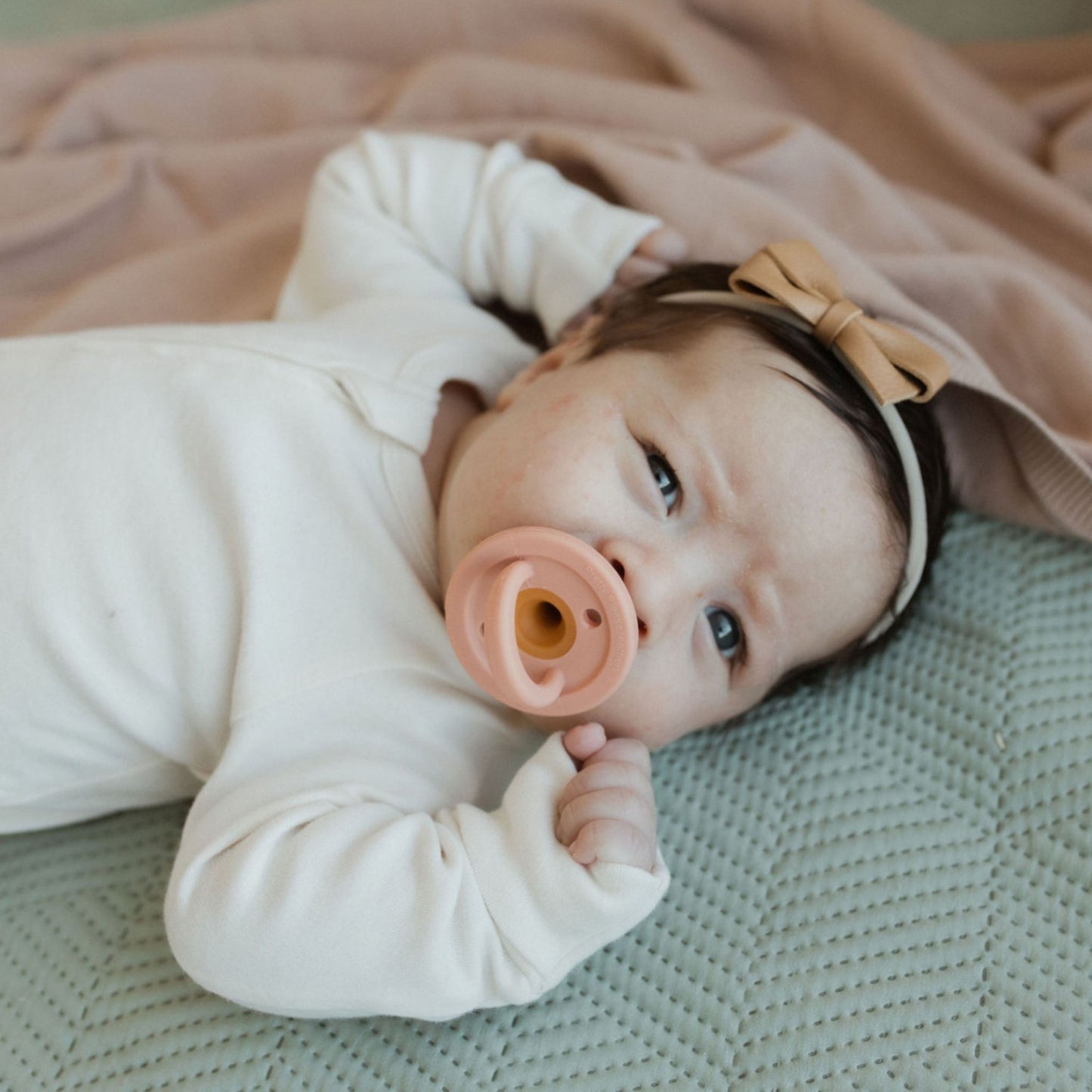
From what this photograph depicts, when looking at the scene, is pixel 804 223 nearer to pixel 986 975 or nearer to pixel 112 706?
pixel 986 975

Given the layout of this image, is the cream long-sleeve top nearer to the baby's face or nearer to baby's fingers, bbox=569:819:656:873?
baby's fingers, bbox=569:819:656:873

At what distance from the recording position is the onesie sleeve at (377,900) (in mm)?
895

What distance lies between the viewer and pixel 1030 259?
1.41m

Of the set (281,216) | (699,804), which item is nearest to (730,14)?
(281,216)

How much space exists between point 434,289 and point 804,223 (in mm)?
479

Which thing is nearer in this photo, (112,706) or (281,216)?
(112,706)

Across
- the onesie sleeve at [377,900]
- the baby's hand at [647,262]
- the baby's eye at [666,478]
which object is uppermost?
the baby's hand at [647,262]

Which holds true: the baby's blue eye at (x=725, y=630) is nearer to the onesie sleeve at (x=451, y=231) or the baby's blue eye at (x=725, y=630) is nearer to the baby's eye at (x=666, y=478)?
the baby's eye at (x=666, y=478)

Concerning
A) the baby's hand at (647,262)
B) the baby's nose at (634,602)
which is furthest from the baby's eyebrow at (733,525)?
the baby's hand at (647,262)

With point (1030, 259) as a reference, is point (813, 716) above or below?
below

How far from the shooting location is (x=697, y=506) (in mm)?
1005

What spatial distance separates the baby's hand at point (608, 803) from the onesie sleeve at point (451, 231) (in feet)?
1.95

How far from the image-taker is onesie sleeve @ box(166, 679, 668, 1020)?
2.94ft

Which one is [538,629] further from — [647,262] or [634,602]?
[647,262]
